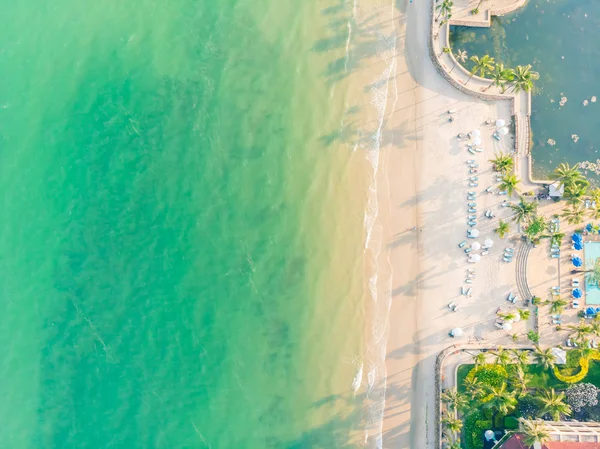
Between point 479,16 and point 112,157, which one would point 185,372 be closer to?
point 112,157

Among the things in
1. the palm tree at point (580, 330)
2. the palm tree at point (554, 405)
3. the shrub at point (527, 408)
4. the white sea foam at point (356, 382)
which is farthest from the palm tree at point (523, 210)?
the white sea foam at point (356, 382)

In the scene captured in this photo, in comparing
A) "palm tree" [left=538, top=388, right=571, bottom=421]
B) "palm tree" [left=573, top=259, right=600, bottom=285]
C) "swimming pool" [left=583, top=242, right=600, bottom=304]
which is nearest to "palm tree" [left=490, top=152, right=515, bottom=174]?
"swimming pool" [left=583, top=242, right=600, bottom=304]

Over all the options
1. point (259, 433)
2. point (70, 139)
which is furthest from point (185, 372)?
point (70, 139)

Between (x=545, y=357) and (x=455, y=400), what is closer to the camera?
(x=455, y=400)

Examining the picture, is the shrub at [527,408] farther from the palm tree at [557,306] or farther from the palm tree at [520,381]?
the palm tree at [557,306]

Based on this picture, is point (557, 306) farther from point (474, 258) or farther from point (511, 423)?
point (511, 423)

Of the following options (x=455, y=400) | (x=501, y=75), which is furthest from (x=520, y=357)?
(x=501, y=75)
